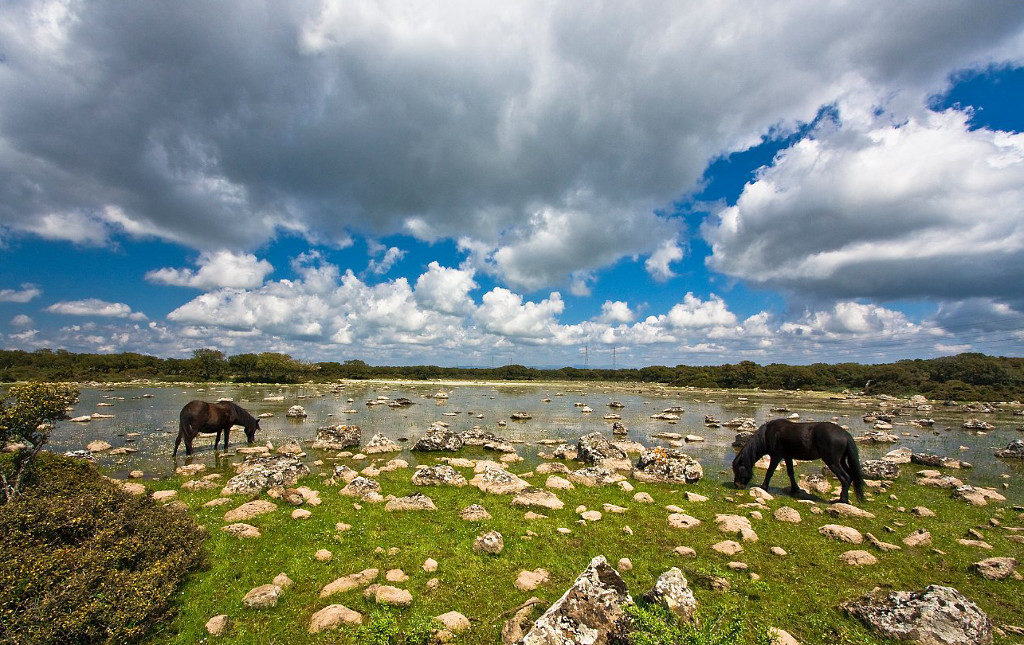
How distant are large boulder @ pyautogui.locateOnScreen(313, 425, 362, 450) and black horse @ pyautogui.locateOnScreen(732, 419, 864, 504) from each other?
1976cm

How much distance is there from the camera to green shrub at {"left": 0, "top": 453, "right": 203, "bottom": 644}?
17.5ft

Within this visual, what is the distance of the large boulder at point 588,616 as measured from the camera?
17.5ft

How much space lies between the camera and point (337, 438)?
2216 centimetres

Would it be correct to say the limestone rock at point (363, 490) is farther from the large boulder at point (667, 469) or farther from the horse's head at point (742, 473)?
the horse's head at point (742, 473)

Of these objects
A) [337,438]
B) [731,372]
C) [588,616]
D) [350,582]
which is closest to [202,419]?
[337,438]

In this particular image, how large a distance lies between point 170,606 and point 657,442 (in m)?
26.5

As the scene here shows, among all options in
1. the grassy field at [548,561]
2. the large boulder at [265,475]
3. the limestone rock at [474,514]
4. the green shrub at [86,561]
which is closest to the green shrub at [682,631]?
the grassy field at [548,561]

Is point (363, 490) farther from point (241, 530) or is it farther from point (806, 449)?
point (806, 449)

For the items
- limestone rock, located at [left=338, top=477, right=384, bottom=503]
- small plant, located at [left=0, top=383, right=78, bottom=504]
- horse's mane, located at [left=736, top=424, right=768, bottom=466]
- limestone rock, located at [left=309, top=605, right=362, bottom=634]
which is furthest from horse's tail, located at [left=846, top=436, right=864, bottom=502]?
small plant, located at [left=0, top=383, right=78, bottom=504]

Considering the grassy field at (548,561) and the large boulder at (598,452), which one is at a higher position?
the grassy field at (548,561)

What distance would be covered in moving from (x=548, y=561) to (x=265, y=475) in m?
11.0

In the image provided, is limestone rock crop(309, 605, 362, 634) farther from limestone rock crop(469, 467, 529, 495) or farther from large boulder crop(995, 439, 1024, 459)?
large boulder crop(995, 439, 1024, 459)

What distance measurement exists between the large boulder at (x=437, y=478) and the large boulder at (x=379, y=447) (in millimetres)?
6942

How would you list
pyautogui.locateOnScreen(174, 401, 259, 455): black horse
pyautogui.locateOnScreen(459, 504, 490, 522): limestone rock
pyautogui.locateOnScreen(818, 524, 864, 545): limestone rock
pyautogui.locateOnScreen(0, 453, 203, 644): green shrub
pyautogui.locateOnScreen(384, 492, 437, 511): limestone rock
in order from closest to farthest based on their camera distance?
1. pyautogui.locateOnScreen(0, 453, 203, 644): green shrub
2. pyautogui.locateOnScreen(818, 524, 864, 545): limestone rock
3. pyautogui.locateOnScreen(459, 504, 490, 522): limestone rock
4. pyautogui.locateOnScreen(384, 492, 437, 511): limestone rock
5. pyautogui.locateOnScreen(174, 401, 259, 455): black horse
